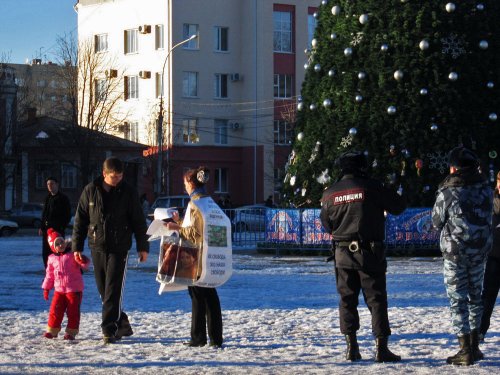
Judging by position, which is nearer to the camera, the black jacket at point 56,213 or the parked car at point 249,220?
the black jacket at point 56,213

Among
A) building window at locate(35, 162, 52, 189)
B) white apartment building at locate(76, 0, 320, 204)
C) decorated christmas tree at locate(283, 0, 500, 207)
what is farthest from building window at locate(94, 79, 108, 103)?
decorated christmas tree at locate(283, 0, 500, 207)

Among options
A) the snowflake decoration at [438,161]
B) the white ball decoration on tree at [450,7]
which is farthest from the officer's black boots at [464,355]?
the white ball decoration on tree at [450,7]

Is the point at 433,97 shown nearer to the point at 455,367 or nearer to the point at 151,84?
the point at 455,367

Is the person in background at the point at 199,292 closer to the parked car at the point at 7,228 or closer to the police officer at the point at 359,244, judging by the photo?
the police officer at the point at 359,244

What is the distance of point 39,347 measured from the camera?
11.1 m

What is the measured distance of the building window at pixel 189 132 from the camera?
65438 millimetres

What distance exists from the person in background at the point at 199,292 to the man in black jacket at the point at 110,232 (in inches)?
21.7

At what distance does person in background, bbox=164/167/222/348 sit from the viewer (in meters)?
11.1

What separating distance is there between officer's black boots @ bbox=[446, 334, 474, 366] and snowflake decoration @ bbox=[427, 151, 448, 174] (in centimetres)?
1600

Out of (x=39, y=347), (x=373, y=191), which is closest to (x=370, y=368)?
(x=373, y=191)

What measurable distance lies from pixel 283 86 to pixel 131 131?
30.5 feet

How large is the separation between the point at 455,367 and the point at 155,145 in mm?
54883

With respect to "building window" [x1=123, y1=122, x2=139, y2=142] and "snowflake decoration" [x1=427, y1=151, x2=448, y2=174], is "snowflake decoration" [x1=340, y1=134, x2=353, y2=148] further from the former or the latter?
"building window" [x1=123, y1=122, x2=139, y2=142]

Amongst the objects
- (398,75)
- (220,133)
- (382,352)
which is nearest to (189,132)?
(220,133)
